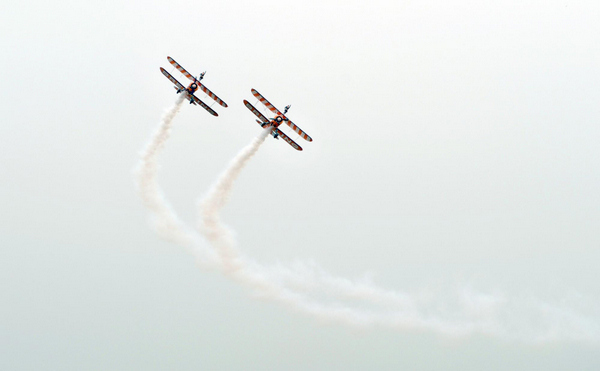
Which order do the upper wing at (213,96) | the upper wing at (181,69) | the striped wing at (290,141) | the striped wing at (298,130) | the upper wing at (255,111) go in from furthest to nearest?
the upper wing at (213,96), the upper wing at (181,69), the striped wing at (290,141), the striped wing at (298,130), the upper wing at (255,111)

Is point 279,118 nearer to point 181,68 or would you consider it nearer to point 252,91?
point 252,91

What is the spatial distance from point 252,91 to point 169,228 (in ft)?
58.2

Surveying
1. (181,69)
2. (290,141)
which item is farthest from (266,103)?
(181,69)

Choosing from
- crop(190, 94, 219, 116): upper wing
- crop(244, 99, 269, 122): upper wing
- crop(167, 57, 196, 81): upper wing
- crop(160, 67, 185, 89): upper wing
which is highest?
crop(167, 57, 196, 81): upper wing

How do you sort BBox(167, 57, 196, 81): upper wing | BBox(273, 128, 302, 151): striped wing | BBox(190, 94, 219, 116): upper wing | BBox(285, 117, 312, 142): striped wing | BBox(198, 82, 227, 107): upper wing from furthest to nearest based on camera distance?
BBox(198, 82, 227, 107): upper wing → BBox(167, 57, 196, 81): upper wing → BBox(190, 94, 219, 116): upper wing → BBox(273, 128, 302, 151): striped wing → BBox(285, 117, 312, 142): striped wing

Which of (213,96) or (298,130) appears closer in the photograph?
(298,130)

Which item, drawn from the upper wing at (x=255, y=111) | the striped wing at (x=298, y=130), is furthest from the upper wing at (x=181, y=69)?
the striped wing at (x=298, y=130)

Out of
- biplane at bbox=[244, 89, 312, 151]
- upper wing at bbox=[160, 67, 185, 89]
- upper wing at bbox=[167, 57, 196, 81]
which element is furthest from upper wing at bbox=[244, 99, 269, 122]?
upper wing at bbox=[160, 67, 185, 89]

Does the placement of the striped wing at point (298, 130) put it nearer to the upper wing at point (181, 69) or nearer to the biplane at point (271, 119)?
the biplane at point (271, 119)

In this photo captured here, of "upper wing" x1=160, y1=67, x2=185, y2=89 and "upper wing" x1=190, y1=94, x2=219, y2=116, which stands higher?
"upper wing" x1=160, y1=67, x2=185, y2=89

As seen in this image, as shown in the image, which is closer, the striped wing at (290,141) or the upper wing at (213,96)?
the striped wing at (290,141)

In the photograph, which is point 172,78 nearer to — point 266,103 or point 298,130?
point 266,103

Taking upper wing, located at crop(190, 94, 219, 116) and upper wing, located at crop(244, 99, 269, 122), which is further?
upper wing, located at crop(190, 94, 219, 116)

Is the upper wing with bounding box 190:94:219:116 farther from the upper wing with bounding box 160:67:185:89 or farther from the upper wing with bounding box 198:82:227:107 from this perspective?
the upper wing with bounding box 160:67:185:89
